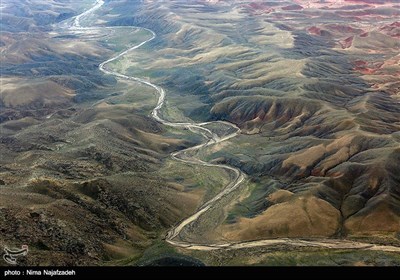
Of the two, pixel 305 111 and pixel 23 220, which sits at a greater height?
pixel 23 220

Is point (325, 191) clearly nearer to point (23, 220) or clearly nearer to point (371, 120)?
point (371, 120)

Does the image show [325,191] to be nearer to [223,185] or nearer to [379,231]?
[379,231]

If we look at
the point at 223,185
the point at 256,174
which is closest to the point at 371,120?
the point at 256,174

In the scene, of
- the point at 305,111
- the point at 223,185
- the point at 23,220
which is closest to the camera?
the point at 23,220
